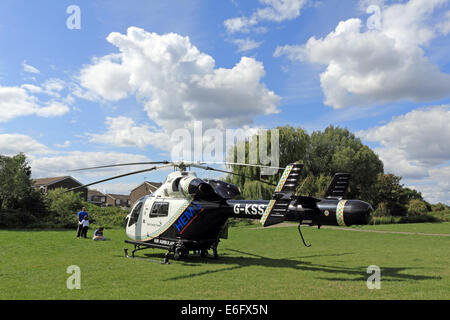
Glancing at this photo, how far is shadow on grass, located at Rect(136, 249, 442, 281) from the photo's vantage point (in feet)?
34.9

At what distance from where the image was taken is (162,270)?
446 inches

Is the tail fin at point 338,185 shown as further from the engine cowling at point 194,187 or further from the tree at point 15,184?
the tree at point 15,184

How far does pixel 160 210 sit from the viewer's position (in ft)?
46.0

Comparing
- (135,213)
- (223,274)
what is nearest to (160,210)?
(135,213)

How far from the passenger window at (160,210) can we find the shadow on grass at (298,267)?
209 centimetres

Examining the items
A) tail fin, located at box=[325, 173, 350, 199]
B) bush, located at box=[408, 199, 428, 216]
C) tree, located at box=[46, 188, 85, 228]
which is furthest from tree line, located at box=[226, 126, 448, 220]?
tail fin, located at box=[325, 173, 350, 199]

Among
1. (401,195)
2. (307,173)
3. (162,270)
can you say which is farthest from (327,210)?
(401,195)

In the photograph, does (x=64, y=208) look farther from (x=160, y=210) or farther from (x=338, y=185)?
(x=338, y=185)

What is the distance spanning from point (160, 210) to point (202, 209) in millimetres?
2094

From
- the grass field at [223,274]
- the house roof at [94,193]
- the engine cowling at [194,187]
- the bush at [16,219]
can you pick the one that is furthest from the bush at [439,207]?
the house roof at [94,193]

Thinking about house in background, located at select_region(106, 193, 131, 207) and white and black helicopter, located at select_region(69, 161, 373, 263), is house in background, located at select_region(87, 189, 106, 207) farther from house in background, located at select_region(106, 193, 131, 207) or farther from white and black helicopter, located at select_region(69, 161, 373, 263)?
white and black helicopter, located at select_region(69, 161, 373, 263)

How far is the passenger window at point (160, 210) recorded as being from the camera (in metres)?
13.8
